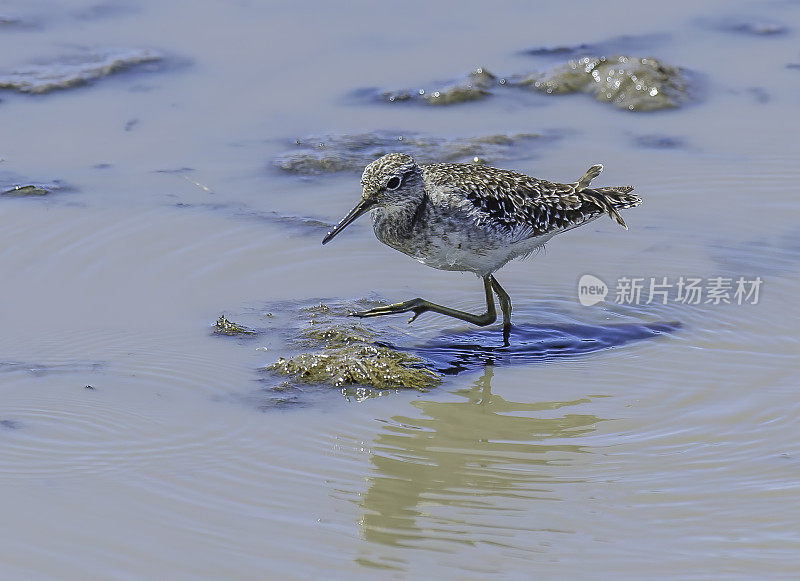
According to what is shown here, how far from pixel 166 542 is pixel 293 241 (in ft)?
12.3

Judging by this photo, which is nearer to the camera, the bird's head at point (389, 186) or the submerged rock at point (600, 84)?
the bird's head at point (389, 186)

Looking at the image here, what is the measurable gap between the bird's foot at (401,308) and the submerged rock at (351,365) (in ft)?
0.48

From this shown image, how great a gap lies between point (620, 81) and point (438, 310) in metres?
4.55

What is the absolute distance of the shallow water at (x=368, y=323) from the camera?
5.46 m

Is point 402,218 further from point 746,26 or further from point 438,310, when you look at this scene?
point 746,26

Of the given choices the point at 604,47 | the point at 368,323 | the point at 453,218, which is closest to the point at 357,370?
the point at 368,323

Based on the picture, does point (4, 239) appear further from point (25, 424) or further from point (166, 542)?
point (166, 542)

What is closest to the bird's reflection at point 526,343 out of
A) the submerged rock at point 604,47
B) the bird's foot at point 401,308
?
the bird's foot at point 401,308

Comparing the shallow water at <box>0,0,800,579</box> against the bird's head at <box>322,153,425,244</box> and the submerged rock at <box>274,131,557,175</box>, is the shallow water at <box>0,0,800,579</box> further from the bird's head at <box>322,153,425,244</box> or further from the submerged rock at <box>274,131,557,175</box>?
the bird's head at <box>322,153,425,244</box>

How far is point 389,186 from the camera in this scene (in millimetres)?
7406

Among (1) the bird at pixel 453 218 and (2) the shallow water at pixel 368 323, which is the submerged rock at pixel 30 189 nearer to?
(2) the shallow water at pixel 368 323

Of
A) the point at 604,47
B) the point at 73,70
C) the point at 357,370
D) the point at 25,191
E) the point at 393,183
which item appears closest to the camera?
the point at 357,370

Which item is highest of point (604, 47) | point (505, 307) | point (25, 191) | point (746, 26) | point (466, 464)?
point (746, 26)

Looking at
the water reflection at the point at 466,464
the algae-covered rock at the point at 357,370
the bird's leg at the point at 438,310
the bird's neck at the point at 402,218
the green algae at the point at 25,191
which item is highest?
the bird's neck at the point at 402,218
